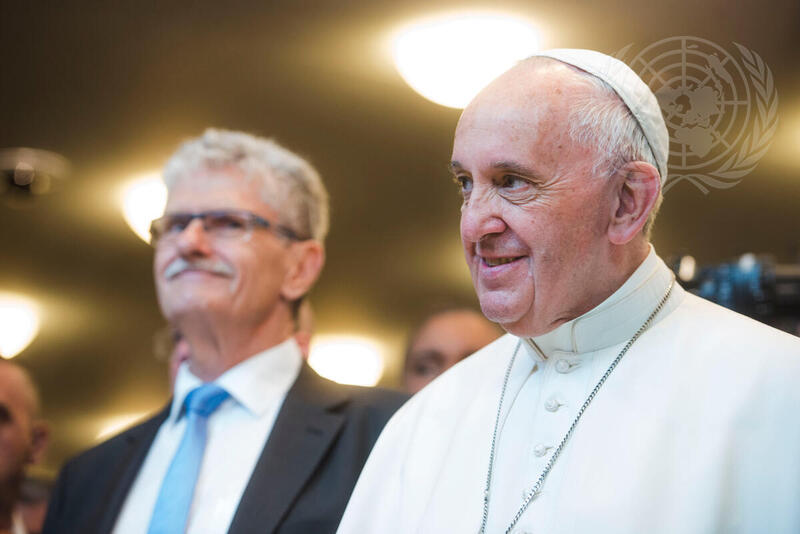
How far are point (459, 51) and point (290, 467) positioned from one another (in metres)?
1.08

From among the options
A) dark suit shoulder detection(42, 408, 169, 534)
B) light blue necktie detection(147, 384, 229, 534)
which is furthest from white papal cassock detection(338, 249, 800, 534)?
dark suit shoulder detection(42, 408, 169, 534)

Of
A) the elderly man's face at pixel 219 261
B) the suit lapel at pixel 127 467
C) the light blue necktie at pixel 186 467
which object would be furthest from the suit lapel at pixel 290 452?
the suit lapel at pixel 127 467

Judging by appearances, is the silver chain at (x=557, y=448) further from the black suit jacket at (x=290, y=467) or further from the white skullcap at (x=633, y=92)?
the black suit jacket at (x=290, y=467)

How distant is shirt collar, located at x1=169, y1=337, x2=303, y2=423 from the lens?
2.22 metres

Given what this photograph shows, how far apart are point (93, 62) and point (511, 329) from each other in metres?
3.13

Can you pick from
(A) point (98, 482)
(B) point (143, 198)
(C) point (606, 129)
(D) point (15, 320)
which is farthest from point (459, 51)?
(D) point (15, 320)

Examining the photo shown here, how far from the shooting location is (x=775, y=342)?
1.27m

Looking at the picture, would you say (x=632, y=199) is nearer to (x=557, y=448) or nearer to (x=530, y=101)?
(x=530, y=101)

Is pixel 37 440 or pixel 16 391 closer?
pixel 16 391

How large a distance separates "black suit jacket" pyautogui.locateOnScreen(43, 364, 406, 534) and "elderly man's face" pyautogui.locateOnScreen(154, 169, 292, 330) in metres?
0.25

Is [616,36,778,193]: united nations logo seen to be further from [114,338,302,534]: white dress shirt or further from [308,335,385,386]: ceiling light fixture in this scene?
[308,335,385,386]: ceiling light fixture

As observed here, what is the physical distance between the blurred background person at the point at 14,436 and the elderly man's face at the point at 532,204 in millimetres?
2227

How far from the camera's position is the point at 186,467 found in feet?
6.84

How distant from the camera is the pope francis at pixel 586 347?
121cm
